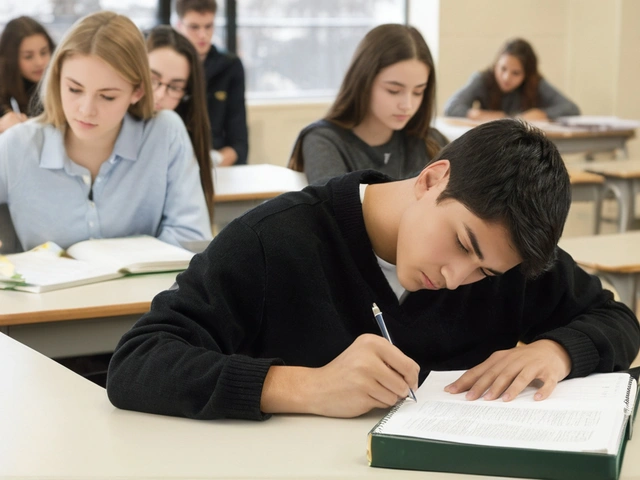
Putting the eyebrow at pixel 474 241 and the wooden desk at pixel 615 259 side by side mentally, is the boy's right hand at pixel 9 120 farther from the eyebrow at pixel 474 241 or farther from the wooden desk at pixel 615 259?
the eyebrow at pixel 474 241

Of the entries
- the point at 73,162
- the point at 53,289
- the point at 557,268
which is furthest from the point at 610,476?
the point at 73,162

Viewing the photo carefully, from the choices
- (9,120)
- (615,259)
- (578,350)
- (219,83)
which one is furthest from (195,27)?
(578,350)

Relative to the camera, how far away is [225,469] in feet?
3.34

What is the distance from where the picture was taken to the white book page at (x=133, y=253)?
83.0 inches

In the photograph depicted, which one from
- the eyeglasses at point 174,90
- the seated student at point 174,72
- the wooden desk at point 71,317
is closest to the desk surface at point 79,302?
the wooden desk at point 71,317

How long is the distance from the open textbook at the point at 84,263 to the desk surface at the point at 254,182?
0.77 meters

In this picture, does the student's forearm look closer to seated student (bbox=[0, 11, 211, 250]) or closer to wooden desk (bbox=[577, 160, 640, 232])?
seated student (bbox=[0, 11, 211, 250])

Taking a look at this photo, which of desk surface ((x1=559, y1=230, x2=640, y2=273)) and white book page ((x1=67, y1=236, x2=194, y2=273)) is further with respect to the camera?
desk surface ((x1=559, y1=230, x2=640, y2=273))

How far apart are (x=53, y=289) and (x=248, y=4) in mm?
4703

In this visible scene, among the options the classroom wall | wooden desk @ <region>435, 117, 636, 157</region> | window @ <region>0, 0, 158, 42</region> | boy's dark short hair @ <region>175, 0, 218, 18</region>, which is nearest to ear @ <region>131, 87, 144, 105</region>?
boy's dark short hair @ <region>175, 0, 218, 18</region>

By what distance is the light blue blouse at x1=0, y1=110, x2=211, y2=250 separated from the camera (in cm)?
243

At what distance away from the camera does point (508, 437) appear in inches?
40.0

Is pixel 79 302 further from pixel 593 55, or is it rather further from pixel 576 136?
pixel 593 55

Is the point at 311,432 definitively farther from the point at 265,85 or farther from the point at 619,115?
the point at 619,115
